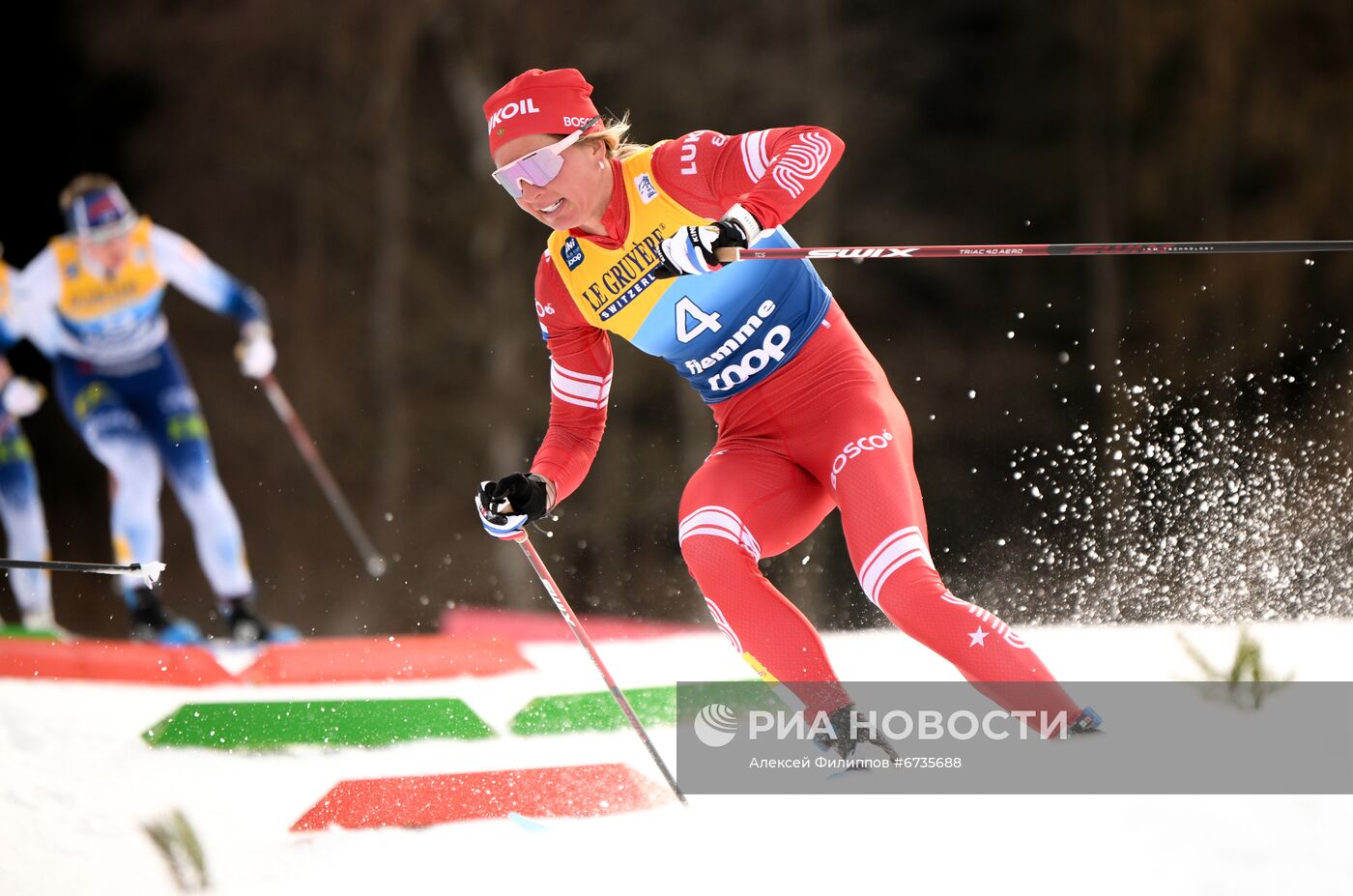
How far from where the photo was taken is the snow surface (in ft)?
6.89

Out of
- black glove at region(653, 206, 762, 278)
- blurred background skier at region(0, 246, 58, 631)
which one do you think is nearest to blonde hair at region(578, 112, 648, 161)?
black glove at region(653, 206, 762, 278)

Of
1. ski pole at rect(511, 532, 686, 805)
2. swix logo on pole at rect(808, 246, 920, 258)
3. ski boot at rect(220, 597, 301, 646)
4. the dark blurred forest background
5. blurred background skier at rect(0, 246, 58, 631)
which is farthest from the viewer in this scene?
the dark blurred forest background

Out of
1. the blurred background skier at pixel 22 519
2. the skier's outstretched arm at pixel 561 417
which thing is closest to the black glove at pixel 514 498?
the skier's outstretched arm at pixel 561 417

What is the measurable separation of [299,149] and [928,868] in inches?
229

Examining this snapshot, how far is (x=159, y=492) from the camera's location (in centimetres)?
532

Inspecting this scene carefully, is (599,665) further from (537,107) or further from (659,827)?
(537,107)

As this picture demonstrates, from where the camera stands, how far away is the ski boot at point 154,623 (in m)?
5.20

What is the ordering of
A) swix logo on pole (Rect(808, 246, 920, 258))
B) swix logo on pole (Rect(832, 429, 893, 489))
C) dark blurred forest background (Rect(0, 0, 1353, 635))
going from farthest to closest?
1. dark blurred forest background (Rect(0, 0, 1353, 635))
2. swix logo on pole (Rect(808, 246, 920, 258))
3. swix logo on pole (Rect(832, 429, 893, 489))

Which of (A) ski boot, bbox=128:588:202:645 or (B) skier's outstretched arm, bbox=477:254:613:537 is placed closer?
(B) skier's outstretched arm, bbox=477:254:613:537

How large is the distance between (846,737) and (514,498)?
2.48ft

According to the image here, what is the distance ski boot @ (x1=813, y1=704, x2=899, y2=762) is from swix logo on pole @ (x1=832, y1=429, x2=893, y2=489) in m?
0.40

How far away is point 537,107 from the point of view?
2.32 meters

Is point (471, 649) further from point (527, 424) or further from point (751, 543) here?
point (527, 424)

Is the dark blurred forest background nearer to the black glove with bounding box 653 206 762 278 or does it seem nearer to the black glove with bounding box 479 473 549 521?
the black glove with bounding box 479 473 549 521
